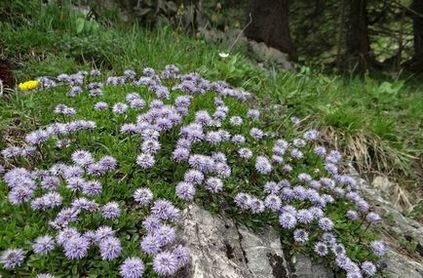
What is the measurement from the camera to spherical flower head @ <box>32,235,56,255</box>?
2541mm

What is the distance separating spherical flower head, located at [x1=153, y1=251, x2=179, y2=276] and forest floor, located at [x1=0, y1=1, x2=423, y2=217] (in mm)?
3133

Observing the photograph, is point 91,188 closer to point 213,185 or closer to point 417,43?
point 213,185

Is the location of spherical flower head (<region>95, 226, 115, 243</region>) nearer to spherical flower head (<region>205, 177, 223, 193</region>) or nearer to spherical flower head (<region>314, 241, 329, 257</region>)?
spherical flower head (<region>205, 177, 223, 193</region>)

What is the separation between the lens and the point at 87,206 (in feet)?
9.18

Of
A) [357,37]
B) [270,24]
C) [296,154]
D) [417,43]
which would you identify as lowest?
[357,37]

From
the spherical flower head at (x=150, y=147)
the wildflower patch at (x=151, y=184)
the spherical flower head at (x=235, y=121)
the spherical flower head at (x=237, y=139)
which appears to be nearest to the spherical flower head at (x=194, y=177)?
the wildflower patch at (x=151, y=184)

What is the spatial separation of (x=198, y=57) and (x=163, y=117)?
2648mm

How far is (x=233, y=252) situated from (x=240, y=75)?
308 centimetres

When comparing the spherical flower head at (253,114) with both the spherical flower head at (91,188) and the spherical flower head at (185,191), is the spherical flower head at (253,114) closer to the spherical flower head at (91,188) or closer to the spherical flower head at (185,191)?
the spherical flower head at (185,191)

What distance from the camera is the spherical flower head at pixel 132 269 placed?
8.11ft

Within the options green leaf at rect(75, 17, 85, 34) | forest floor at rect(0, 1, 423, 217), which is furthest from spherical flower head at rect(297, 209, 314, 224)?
green leaf at rect(75, 17, 85, 34)

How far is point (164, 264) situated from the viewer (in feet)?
8.13

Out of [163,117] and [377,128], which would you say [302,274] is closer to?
[163,117]

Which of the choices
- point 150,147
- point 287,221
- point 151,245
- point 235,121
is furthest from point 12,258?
point 235,121
